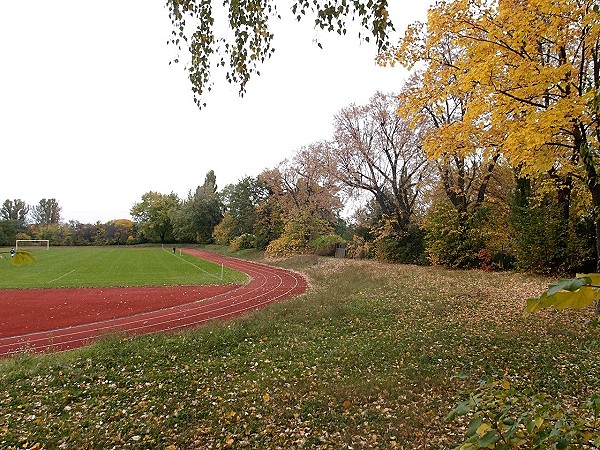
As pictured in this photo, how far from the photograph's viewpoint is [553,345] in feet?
27.7

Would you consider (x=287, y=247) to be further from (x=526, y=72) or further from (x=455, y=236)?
(x=526, y=72)

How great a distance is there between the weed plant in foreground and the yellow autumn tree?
369cm

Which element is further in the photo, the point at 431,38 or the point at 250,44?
the point at 431,38

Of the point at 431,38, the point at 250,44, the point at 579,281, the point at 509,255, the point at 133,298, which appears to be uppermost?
the point at 431,38

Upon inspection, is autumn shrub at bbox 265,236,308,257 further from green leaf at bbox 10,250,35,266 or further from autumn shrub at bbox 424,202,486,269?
green leaf at bbox 10,250,35,266

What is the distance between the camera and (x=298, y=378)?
782 cm

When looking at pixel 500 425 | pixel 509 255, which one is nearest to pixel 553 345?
pixel 500 425

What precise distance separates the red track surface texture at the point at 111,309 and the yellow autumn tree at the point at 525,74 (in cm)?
1173

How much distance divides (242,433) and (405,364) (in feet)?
13.0

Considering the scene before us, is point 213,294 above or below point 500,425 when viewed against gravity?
below

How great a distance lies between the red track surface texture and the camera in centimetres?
1312

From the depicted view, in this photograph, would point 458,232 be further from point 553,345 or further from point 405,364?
point 405,364


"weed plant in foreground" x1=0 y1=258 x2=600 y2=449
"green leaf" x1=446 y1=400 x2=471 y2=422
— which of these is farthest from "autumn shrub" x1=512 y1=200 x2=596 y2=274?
"green leaf" x1=446 y1=400 x2=471 y2=422

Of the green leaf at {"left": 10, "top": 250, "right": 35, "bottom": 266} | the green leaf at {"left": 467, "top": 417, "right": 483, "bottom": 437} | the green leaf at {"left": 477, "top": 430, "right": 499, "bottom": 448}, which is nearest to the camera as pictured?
the green leaf at {"left": 477, "top": 430, "right": 499, "bottom": 448}
